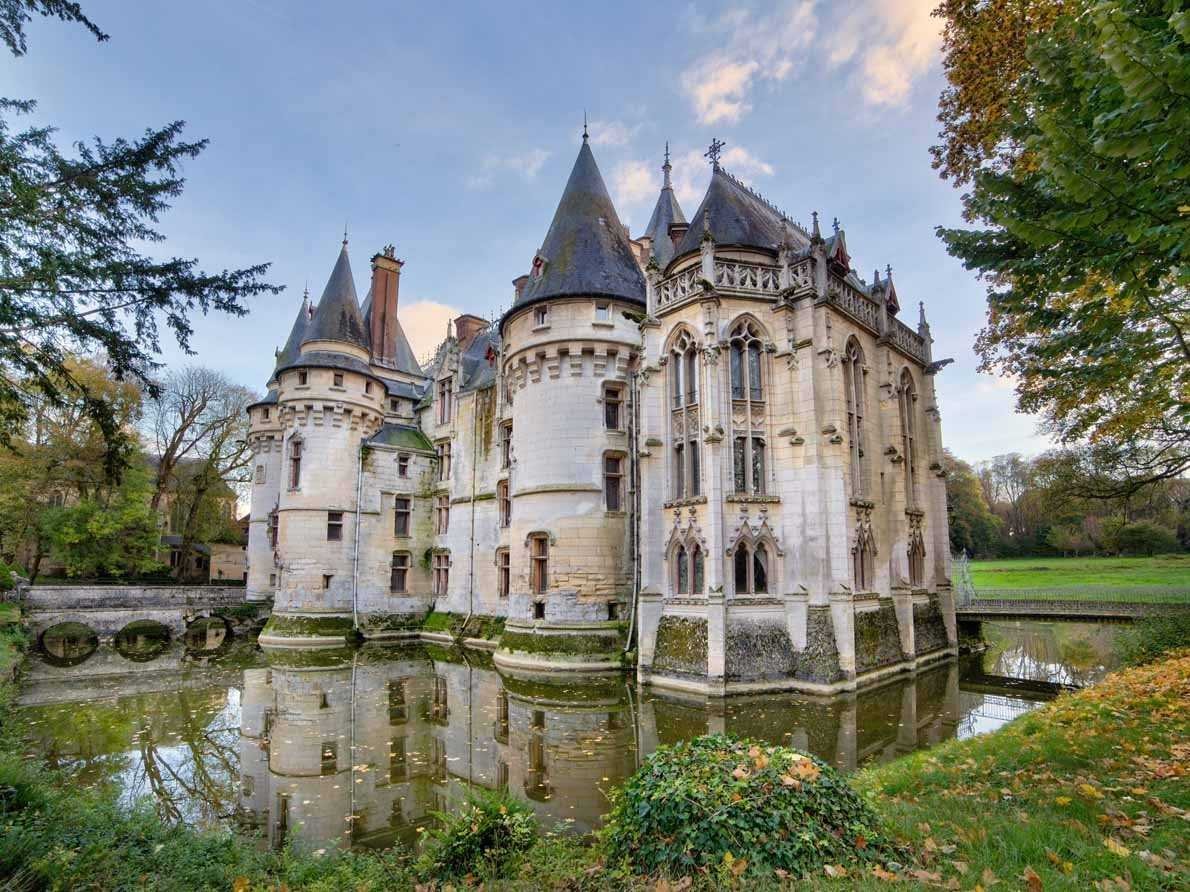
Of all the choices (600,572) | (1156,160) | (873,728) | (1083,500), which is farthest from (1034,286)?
(1083,500)

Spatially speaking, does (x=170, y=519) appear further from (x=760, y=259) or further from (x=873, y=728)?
(x=873, y=728)

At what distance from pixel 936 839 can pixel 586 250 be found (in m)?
18.8

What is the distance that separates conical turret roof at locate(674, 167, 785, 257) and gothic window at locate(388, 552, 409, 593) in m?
17.5

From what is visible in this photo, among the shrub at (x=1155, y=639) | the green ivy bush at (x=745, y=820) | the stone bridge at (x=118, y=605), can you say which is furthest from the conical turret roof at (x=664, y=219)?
the stone bridge at (x=118, y=605)

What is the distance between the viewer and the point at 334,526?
25.5 m

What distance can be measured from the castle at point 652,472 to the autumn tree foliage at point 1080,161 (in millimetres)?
5295

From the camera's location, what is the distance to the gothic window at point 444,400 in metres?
28.0

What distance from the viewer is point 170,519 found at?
165 ft

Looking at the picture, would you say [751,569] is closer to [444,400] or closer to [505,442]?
[505,442]

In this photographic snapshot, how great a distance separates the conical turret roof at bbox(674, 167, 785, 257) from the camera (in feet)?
56.0

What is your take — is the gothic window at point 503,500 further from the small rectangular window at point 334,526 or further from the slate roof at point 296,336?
the slate roof at point 296,336

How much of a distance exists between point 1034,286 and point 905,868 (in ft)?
20.0

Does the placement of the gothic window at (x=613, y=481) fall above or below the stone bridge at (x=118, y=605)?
above

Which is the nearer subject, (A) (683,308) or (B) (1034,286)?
(B) (1034,286)
